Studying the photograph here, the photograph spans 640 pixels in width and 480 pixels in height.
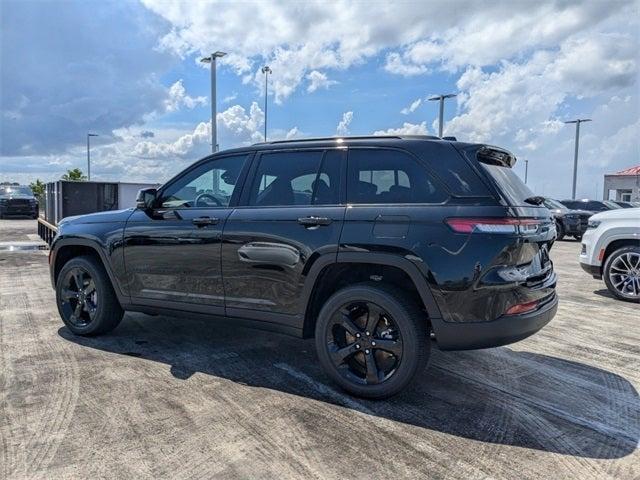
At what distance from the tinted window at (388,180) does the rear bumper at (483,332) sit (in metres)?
0.83

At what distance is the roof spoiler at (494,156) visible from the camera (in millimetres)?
3604

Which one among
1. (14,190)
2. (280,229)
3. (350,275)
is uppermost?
(14,190)

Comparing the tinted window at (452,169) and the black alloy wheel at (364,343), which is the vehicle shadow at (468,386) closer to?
the black alloy wheel at (364,343)

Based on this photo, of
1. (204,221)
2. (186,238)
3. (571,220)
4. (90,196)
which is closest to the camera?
(204,221)

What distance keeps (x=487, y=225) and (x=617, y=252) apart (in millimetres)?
5067

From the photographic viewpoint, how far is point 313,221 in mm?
3787

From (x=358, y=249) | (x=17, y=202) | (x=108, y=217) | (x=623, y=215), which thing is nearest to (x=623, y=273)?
(x=623, y=215)

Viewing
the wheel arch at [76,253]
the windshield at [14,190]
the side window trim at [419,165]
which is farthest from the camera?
the windshield at [14,190]

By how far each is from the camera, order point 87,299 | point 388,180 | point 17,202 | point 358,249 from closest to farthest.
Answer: point 358,249 < point 388,180 < point 87,299 < point 17,202

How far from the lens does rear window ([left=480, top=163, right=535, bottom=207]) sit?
346 cm

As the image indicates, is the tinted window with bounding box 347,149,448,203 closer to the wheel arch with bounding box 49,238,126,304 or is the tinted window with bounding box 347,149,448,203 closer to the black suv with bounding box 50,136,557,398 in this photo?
the black suv with bounding box 50,136,557,398

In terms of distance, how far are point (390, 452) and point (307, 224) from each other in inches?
64.9

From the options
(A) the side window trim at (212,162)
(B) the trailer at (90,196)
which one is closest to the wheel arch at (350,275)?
(A) the side window trim at (212,162)

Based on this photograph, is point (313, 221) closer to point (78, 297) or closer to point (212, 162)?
point (212, 162)
